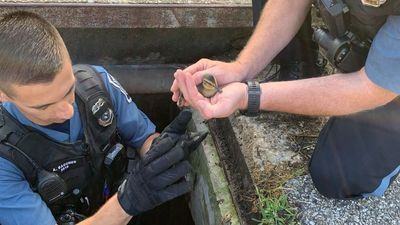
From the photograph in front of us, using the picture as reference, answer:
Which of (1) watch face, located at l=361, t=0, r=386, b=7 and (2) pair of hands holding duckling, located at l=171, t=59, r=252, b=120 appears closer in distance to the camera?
(1) watch face, located at l=361, t=0, r=386, b=7

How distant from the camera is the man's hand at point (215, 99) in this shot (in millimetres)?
2072

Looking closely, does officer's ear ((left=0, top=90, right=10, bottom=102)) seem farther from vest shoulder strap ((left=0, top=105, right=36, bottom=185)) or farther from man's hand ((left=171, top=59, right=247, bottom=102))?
man's hand ((left=171, top=59, right=247, bottom=102))

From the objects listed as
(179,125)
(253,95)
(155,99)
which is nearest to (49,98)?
(179,125)

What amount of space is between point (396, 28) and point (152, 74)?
199cm

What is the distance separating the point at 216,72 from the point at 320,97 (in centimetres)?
47

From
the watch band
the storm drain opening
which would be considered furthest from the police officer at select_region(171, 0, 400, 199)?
the storm drain opening

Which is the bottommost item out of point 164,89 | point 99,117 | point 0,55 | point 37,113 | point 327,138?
point 164,89

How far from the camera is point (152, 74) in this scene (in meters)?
3.52

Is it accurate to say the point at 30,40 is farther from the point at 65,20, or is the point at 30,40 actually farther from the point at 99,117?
the point at 65,20

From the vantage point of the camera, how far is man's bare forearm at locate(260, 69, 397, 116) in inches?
80.2

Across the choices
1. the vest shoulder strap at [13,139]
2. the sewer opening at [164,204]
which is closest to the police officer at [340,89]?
the vest shoulder strap at [13,139]

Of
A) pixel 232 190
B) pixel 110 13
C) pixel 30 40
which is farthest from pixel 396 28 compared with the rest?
pixel 110 13

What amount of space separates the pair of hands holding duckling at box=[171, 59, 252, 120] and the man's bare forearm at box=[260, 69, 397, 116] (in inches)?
4.6

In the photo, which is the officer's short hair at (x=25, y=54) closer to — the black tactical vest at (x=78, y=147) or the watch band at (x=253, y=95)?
the black tactical vest at (x=78, y=147)
